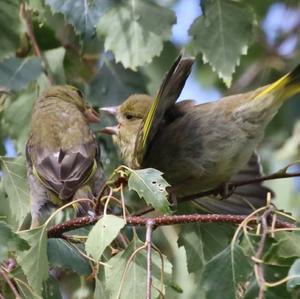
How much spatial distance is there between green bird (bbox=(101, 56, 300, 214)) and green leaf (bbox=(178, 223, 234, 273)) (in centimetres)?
54

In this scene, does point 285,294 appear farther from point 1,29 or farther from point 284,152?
point 284,152

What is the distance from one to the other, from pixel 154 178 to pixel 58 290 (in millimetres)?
700

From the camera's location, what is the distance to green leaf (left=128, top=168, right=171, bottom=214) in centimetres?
350

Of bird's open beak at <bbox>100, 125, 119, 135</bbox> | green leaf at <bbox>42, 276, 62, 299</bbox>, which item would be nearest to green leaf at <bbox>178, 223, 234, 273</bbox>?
green leaf at <bbox>42, 276, 62, 299</bbox>

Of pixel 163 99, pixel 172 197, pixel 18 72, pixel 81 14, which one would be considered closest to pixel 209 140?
pixel 172 197

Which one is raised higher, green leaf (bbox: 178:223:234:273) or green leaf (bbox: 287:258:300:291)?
green leaf (bbox: 287:258:300:291)

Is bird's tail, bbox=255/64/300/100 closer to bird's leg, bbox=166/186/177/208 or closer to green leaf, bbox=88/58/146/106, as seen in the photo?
bird's leg, bbox=166/186/177/208

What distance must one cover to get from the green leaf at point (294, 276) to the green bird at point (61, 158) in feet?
4.91

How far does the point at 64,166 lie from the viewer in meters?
4.90

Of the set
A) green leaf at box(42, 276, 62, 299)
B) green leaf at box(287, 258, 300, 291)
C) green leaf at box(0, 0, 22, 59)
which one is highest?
green leaf at box(0, 0, 22, 59)

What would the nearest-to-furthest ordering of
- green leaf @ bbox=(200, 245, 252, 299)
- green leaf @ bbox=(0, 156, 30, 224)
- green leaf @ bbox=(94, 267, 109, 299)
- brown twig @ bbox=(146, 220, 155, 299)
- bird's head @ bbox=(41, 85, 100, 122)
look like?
brown twig @ bbox=(146, 220, 155, 299)
green leaf @ bbox=(200, 245, 252, 299)
green leaf @ bbox=(94, 267, 109, 299)
green leaf @ bbox=(0, 156, 30, 224)
bird's head @ bbox=(41, 85, 100, 122)

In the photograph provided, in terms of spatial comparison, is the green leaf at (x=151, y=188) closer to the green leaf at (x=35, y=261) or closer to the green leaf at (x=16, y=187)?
the green leaf at (x=35, y=261)

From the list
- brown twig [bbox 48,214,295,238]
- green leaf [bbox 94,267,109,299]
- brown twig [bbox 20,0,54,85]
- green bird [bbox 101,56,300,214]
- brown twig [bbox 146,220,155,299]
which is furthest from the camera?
brown twig [bbox 20,0,54,85]

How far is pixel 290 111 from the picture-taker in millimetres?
7164
